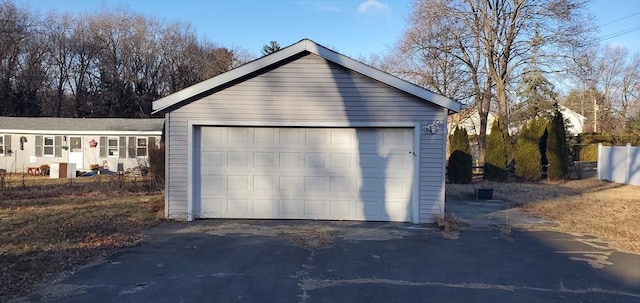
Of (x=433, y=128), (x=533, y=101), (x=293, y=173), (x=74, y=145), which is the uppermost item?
(x=533, y=101)

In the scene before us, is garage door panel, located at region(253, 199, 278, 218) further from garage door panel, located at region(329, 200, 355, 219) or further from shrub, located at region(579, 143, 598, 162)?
shrub, located at region(579, 143, 598, 162)

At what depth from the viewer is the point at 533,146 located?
897 inches

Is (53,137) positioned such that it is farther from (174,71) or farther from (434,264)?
(434,264)

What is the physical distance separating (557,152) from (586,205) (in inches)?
399

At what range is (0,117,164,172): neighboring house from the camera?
25.7m

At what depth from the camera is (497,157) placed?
22281mm

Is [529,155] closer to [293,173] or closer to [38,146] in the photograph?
[293,173]

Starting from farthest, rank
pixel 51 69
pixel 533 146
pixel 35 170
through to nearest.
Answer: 1. pixel 51 69
2. pixel 35 170
3. pixel 533 146

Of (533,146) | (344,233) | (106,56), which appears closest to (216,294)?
(344,233)

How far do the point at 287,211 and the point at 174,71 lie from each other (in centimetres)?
3591

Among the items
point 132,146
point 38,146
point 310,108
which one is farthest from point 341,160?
point 38,146

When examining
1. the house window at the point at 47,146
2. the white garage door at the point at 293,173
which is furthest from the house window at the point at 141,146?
the white garage door at the point at 293,173

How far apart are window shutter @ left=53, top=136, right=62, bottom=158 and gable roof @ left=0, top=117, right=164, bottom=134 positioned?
1.57ft

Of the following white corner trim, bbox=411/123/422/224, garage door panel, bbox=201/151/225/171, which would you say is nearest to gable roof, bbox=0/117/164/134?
garage door panel, bbox=201/151/225/171
